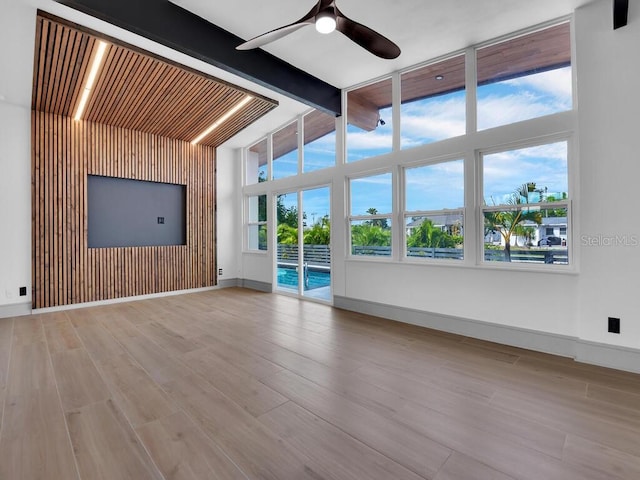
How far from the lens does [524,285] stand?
11.1ft

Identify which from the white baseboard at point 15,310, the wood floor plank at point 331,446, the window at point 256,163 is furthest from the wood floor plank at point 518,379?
the white baseboard at point 15,310

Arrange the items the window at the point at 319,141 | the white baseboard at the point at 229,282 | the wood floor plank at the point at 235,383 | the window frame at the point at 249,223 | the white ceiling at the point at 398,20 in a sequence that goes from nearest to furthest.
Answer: the wood floor plank at the point at 235,383
the white ceiling at the point at 398,20
the window at the point at 319,141
the window frame at the point at 249,223
the white baseboard at the point at 229,282

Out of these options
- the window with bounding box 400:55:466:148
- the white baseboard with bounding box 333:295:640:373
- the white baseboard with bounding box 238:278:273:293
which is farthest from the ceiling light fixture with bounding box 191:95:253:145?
the white baseboard with bounding box 333:295:640:373

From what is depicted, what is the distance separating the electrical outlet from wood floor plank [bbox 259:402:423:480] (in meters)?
2.58

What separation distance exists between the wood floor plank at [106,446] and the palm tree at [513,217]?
151 inches

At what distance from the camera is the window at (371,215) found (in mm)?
4734

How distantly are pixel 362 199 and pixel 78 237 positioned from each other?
500 centimetres

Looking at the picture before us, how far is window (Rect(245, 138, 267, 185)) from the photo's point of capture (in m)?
7.07

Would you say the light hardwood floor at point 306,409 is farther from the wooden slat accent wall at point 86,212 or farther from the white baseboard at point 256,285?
the white baseboard at point 256,285

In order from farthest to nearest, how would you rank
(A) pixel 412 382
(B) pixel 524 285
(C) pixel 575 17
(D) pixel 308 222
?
1. (D) pixel 308 222
2. (B) pixel 524 285
3. (C) pixel 575 17
4. (A) pixel 412 382

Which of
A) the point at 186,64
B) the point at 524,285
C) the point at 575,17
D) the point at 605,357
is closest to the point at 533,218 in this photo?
the point at 524,285

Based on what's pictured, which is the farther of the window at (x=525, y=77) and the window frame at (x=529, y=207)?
the window at (x=525, y=77)

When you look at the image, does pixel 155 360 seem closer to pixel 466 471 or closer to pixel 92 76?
pixel 466 471

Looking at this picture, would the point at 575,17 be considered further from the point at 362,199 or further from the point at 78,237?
the point at 78,237
